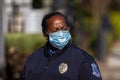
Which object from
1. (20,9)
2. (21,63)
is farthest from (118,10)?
(21,63)

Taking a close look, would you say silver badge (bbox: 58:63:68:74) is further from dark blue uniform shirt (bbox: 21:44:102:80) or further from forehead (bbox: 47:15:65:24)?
forehead (bbox: 47:15:65:24)

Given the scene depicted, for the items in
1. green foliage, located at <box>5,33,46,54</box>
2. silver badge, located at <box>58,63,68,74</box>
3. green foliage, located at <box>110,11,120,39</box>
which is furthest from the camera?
green foliage, located at <box>110,11,120,39</box>

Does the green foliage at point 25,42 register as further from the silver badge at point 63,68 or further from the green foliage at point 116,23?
the green foliage at point 116,23

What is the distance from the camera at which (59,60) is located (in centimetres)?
427

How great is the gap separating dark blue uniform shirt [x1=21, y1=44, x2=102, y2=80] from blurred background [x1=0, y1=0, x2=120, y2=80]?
5809 millimetres

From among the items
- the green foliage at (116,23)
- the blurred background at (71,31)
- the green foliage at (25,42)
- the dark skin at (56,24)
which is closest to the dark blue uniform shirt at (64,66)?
the dark skin at (56,24)

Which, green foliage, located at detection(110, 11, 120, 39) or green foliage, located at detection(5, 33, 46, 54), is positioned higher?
green foliage, located at detection(5, 33, 46, 54)

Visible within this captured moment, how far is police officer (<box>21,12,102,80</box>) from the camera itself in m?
4.20

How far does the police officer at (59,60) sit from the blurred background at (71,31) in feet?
19.0

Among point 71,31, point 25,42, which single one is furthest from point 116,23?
point 25,42

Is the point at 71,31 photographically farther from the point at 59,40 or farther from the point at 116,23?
the point at 59,40

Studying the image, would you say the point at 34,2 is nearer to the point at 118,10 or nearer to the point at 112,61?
the point at 118,10

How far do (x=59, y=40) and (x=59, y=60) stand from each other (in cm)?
22

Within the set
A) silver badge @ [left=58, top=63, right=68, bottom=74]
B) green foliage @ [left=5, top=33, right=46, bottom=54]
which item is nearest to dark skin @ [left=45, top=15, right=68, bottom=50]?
silver badge @ [left=58, top=63, right=68, bottom=74]
